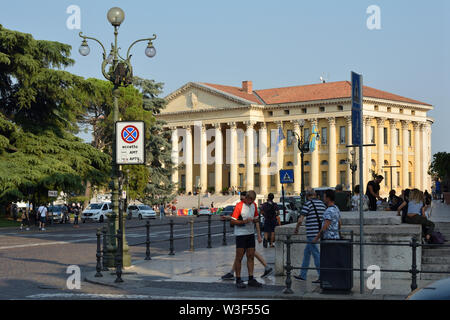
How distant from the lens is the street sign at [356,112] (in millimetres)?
10773

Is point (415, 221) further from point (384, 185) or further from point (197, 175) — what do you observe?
point (197, 175)

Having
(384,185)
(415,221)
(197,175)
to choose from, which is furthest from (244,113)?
(415,221)

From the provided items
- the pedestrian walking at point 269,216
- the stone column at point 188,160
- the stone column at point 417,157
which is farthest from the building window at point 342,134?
the pedestrian walking at point 269,216

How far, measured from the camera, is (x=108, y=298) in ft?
38.5

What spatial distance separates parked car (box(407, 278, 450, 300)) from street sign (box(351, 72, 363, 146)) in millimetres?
4871

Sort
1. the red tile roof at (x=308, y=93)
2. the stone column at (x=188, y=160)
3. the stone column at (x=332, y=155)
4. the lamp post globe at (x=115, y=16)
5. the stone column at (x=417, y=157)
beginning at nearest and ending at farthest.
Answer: the lamp post globe at (x=115, y=16) → the stone column at (x=332, y=155) → the red tile roof at (x=308, y=93) → the stone column at (x=417, y=157) → the stone column at (x=188, y=160)

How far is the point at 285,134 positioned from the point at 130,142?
86775 millimetres

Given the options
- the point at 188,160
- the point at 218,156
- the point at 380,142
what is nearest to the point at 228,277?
the point at 380,142

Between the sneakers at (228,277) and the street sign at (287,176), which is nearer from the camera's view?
the sneakers at (228,277)

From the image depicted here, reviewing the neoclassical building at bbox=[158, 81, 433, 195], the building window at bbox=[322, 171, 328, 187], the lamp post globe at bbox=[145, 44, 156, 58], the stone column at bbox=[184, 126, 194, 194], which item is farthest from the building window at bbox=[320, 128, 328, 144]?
the lamp post globe at bbox=[145, 44, 156, 58]

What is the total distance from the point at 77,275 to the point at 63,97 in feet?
107

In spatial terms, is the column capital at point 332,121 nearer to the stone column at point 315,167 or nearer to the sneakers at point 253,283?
the stone column at point 315,167

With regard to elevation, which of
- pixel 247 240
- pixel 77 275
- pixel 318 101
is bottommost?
pixel 77 275

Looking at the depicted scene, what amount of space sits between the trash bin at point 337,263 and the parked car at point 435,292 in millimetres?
5412
